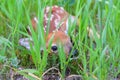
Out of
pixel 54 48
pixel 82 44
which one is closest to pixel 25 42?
pixel 54 48

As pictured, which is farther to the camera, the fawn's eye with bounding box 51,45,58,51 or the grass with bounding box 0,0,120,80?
the fawn's eye with bounding box 51,45,58,51

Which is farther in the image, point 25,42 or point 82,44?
point 25,42

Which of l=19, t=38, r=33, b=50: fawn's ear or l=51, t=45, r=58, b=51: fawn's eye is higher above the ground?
l=19, t=38, r=33, b=50: fawn's ear

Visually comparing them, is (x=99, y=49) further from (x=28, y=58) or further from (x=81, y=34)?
(x=28, y=58)

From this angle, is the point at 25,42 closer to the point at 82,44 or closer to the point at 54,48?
the point at 54,48

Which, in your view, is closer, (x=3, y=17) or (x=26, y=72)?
(x=26, y=72)

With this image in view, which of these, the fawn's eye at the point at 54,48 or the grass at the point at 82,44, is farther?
the fawn's eye at the point at 54,48

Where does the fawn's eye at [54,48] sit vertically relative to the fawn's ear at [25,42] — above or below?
below

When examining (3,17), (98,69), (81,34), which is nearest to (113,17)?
(81,34)
